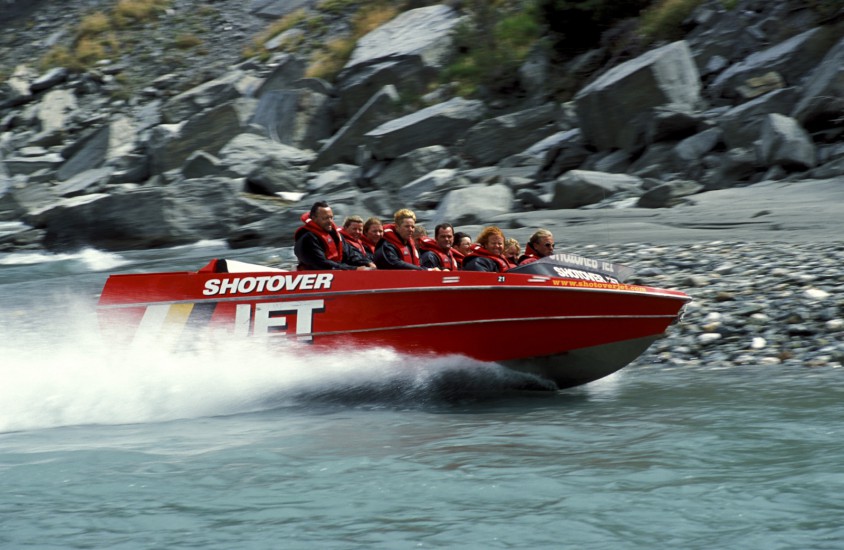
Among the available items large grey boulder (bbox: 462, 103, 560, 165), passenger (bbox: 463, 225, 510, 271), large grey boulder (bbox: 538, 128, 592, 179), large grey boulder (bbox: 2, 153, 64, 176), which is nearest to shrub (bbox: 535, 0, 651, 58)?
large grey boulder (bbox: 462, 103, 560, 165)

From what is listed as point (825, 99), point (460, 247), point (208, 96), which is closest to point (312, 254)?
point (460, 247)

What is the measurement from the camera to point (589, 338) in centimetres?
838

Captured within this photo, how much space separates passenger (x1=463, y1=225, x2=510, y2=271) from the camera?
8.80 metres

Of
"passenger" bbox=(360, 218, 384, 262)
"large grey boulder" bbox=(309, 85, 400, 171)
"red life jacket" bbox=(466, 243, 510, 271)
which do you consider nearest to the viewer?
"red life jacket" bbox=(466, 243, 510, 271)

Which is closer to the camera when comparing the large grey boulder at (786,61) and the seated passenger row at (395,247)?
the seated passenger row at (395,247)

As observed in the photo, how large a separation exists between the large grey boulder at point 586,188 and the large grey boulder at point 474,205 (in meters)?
1.11

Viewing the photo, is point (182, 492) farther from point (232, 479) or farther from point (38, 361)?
point (38, 361)

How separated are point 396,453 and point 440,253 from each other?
2.90 m

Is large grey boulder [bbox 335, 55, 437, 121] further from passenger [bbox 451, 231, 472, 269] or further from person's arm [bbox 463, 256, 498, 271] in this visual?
person's arm [bbox 463, 256, 498, 271]

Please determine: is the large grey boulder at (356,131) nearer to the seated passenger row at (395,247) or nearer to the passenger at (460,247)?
the passenger at (460,247)

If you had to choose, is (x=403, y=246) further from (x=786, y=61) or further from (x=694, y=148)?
(x=786, y=61)

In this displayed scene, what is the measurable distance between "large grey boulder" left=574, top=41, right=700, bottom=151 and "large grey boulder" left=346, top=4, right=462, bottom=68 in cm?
1030

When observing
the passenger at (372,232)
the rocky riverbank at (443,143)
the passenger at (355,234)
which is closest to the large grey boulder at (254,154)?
the rocky riverbank at (443,143)

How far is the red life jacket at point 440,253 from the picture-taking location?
361 inches
